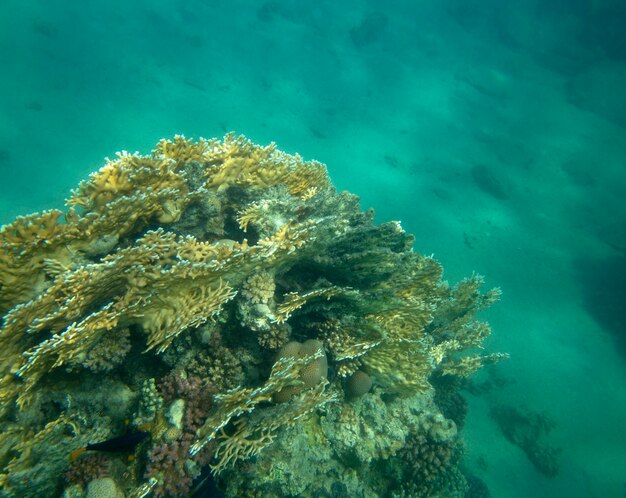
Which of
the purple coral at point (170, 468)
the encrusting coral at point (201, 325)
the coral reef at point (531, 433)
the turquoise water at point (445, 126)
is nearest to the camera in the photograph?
the encrusting coral at point (201, 325)

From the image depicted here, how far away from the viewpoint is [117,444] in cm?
389

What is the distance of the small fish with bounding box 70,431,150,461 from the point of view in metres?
3.81

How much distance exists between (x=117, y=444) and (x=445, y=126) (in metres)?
39.1

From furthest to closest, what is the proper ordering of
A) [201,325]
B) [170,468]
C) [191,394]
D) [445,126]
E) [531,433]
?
1. [445,126]
2. [531,433]
3. [201,325]
4. [191,394]
5. [170,468]

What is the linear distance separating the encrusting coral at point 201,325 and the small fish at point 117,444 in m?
0.09

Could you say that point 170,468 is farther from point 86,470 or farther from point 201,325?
point 201,325

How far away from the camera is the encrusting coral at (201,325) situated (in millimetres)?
3574

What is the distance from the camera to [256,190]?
208 inches

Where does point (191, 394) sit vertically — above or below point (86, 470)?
above

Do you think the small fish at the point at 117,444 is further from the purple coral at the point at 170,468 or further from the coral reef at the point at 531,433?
the coral reef at the point at 531,433

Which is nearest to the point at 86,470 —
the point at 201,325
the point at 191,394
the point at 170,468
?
the point at 170,468

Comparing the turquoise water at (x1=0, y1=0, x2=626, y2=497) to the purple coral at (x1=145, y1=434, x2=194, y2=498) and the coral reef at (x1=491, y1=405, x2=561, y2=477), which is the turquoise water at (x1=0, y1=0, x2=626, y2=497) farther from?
the purple coral at (x1=145, y1=434, x2=194, y2=498)

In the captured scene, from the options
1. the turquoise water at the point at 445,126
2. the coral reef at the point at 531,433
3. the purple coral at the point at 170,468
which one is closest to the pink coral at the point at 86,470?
the purple coral at the point at 170,468

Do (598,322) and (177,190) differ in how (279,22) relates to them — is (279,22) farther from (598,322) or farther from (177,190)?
(177,190)
